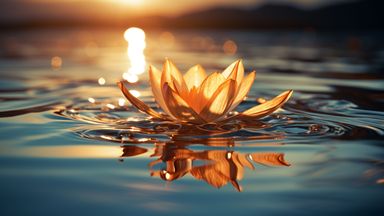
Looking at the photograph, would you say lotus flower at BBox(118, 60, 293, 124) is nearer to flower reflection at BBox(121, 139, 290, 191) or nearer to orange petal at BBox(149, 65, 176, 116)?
orange petal at BBox(149, 65, 176, 116)

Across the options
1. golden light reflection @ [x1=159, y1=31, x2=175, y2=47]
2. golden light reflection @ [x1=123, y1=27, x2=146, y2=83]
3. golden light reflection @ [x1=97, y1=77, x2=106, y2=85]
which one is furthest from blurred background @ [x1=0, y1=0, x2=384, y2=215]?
golden light reflection @ [x1=159, y1=31, x2=175, y2=47]

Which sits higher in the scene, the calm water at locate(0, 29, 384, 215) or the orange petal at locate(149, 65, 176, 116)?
the orange petal at locate(149, 65, 176, 116)

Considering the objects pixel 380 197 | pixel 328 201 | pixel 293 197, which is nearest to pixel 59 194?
pixel 293 197

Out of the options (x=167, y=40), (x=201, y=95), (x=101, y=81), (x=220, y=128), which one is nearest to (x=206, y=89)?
(x=201, y=95)

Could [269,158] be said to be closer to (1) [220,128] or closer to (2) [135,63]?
(1) [220,128]

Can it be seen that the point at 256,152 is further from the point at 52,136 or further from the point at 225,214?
the point at 52,136

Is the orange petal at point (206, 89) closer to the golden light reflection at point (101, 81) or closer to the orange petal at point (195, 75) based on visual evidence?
the orange petal at point (195, 75)


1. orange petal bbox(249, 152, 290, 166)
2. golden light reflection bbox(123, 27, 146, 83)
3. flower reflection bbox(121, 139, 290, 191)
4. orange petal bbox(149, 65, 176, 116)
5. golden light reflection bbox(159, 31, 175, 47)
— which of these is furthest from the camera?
golden light reflection bbox(159, 31, 175, 47)
